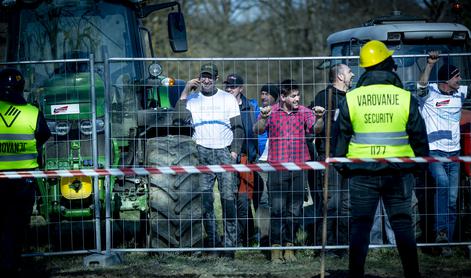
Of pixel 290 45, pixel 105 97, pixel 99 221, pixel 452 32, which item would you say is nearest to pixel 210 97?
pixel 105 97

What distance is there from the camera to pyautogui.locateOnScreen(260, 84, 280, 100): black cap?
9517 millimetres

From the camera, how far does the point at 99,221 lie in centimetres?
866

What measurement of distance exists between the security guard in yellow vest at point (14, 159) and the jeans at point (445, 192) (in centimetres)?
440

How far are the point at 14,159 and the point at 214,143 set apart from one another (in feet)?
7.49

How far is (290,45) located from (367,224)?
26.8m

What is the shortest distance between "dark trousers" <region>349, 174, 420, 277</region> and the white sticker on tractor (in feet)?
11.9

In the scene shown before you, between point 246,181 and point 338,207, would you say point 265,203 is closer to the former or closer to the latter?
point 246,181

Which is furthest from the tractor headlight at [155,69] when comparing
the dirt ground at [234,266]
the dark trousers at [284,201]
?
the dirt ground at [234,266]

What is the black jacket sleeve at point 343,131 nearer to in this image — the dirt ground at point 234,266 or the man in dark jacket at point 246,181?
the dirt ground at point 234,266

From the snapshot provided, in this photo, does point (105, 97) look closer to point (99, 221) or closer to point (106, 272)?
point (99, 221)

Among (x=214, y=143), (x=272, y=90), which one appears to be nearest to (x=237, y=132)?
(x=214, y=143)

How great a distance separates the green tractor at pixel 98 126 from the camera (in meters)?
8.78

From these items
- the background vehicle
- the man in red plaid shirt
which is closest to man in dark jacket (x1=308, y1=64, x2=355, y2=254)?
the man in red plaid shirt

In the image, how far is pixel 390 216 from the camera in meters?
7.01
